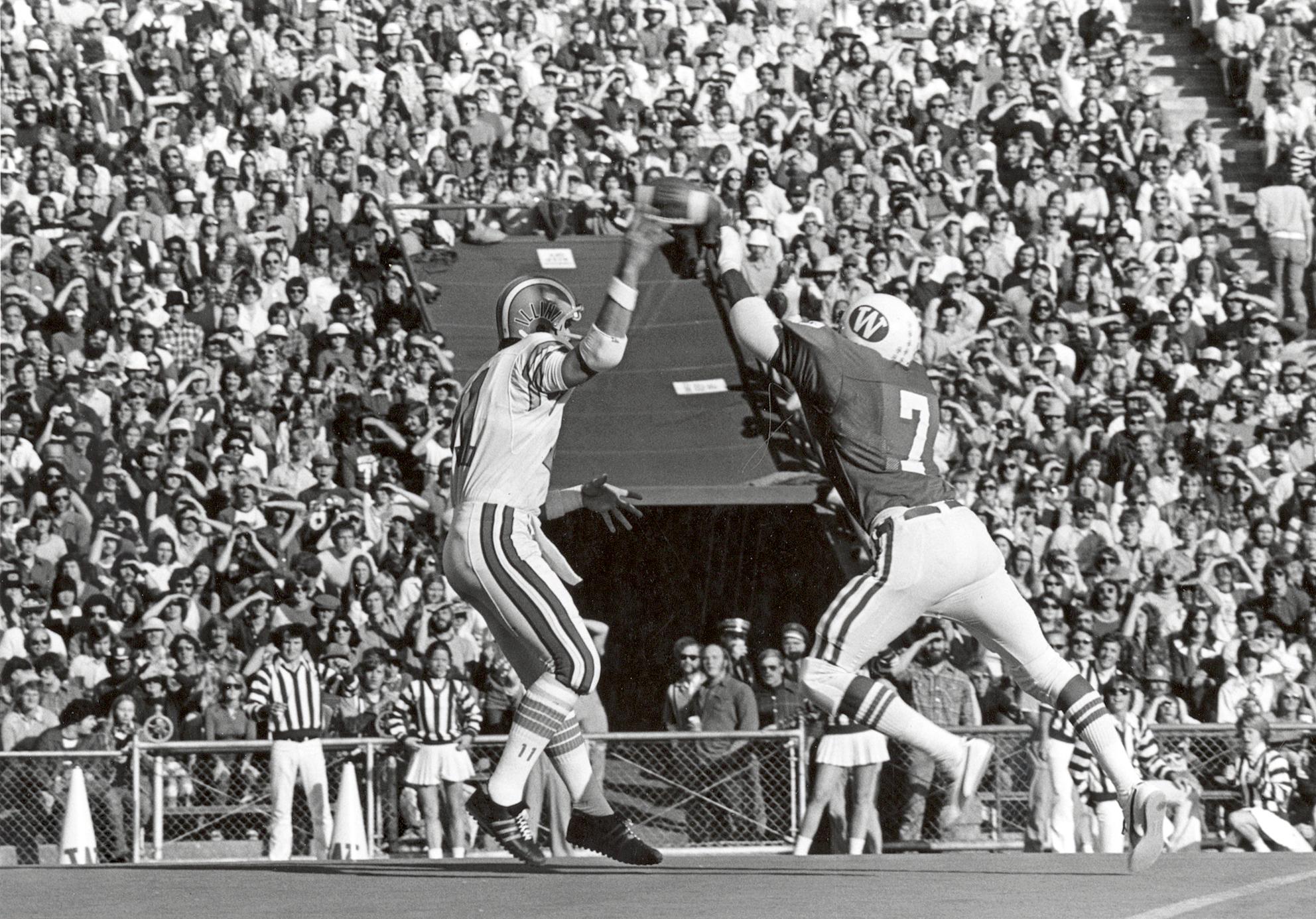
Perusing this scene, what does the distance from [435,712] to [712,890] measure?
6.79 metres

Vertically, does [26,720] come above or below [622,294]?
below

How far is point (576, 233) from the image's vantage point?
64.6 feet

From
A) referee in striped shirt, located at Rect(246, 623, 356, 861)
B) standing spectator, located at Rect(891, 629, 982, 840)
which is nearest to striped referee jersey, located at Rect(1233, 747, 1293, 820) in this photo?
standing spectator, located at Rect(891, 629, 982, 840)

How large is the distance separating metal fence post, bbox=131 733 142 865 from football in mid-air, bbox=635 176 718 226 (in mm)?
7154

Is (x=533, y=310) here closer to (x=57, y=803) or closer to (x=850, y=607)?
(x=850, y=607)

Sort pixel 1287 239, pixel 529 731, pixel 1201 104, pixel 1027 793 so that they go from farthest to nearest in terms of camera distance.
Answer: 1. pixel 1201 104
2. pixel 1287 239
3. pixel 1027 793
4. pixel 529 731

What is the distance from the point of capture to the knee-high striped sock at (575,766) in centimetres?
883

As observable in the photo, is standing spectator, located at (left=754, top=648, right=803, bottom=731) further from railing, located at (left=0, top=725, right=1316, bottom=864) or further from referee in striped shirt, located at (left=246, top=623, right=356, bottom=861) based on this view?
referee in striped shirt, located at (left=246, top=623, right=356, bottom=861)

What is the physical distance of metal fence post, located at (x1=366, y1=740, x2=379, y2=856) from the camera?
14438mm

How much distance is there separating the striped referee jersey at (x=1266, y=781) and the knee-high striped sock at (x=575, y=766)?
20.5ft

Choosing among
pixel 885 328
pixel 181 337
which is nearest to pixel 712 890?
pixel 885 328

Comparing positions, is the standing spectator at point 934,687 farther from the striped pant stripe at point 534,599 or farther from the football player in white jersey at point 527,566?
the striped pant stripe at point 534,599

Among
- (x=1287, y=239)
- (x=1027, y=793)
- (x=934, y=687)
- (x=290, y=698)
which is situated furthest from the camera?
(x=1287, y=239)

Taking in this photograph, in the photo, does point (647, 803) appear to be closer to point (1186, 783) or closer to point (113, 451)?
point (1186, 783)
